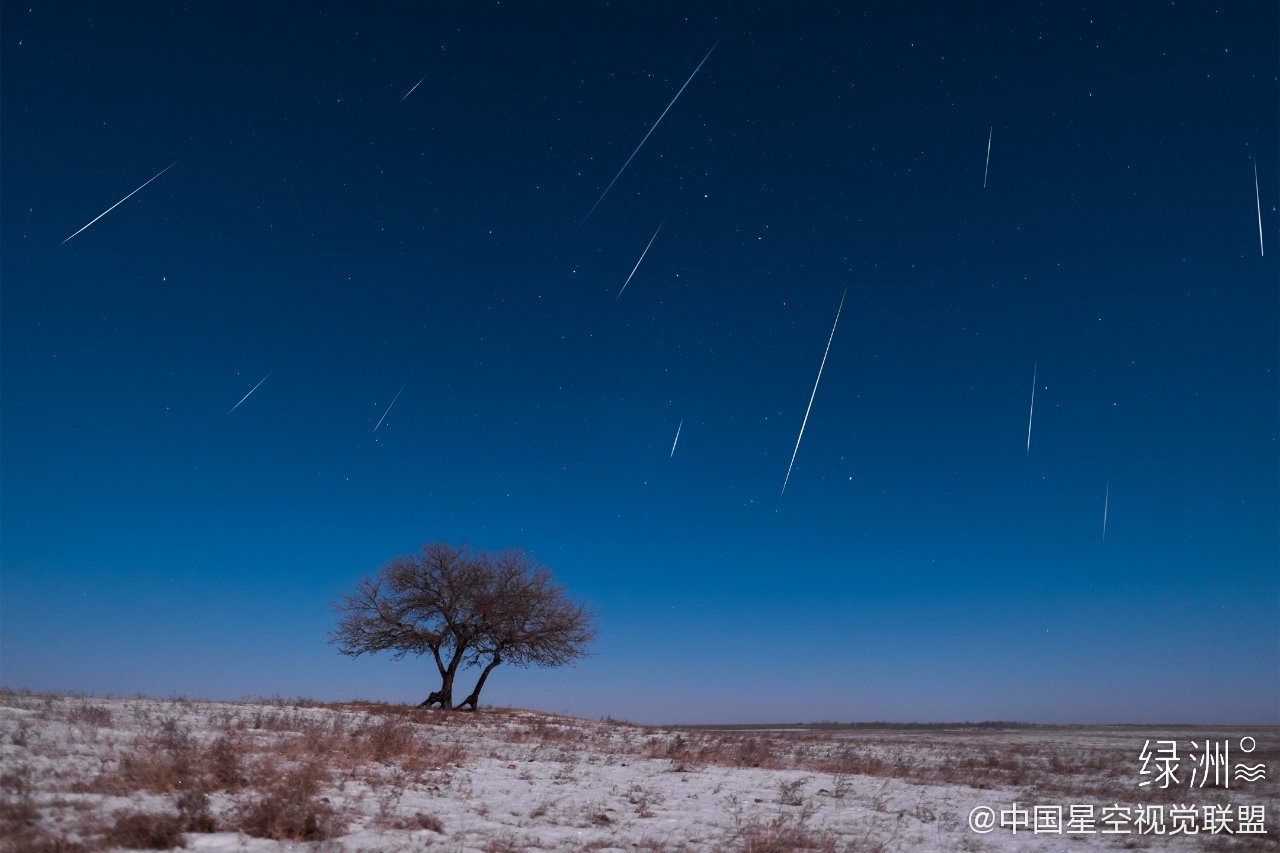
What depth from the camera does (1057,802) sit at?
1495cm

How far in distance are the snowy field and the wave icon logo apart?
611 mm

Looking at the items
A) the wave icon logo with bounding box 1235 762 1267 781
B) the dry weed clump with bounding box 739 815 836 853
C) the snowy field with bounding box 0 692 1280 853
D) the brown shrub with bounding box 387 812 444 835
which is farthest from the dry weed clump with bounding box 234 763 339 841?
the wave icon logo with bounding box 1235 762 1267 781

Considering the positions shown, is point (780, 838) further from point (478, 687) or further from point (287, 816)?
point (478, 687)

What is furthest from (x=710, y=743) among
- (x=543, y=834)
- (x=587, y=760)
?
(x=543, y=834)

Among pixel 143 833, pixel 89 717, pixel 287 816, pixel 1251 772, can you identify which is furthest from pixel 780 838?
pixel 1251 772

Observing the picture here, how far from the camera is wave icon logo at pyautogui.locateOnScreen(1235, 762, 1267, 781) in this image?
67.5ft

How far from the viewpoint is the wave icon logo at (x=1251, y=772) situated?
67.5 ft

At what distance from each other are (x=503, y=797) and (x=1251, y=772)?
74.0 ft

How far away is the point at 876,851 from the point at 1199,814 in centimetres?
908

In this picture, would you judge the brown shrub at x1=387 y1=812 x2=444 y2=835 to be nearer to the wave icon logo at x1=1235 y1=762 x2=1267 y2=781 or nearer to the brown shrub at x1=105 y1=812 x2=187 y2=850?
the brown shrub at x1=105 y1=812 x2=187 y2=850

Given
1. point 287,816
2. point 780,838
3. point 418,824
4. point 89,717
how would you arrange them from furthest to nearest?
point 89,717, point 780,838, point 418,824, point 287,816

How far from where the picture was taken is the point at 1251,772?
21781 mm

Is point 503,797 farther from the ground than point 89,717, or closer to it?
closer to it

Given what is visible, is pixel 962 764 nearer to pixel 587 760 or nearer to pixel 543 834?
pixel 587 760
